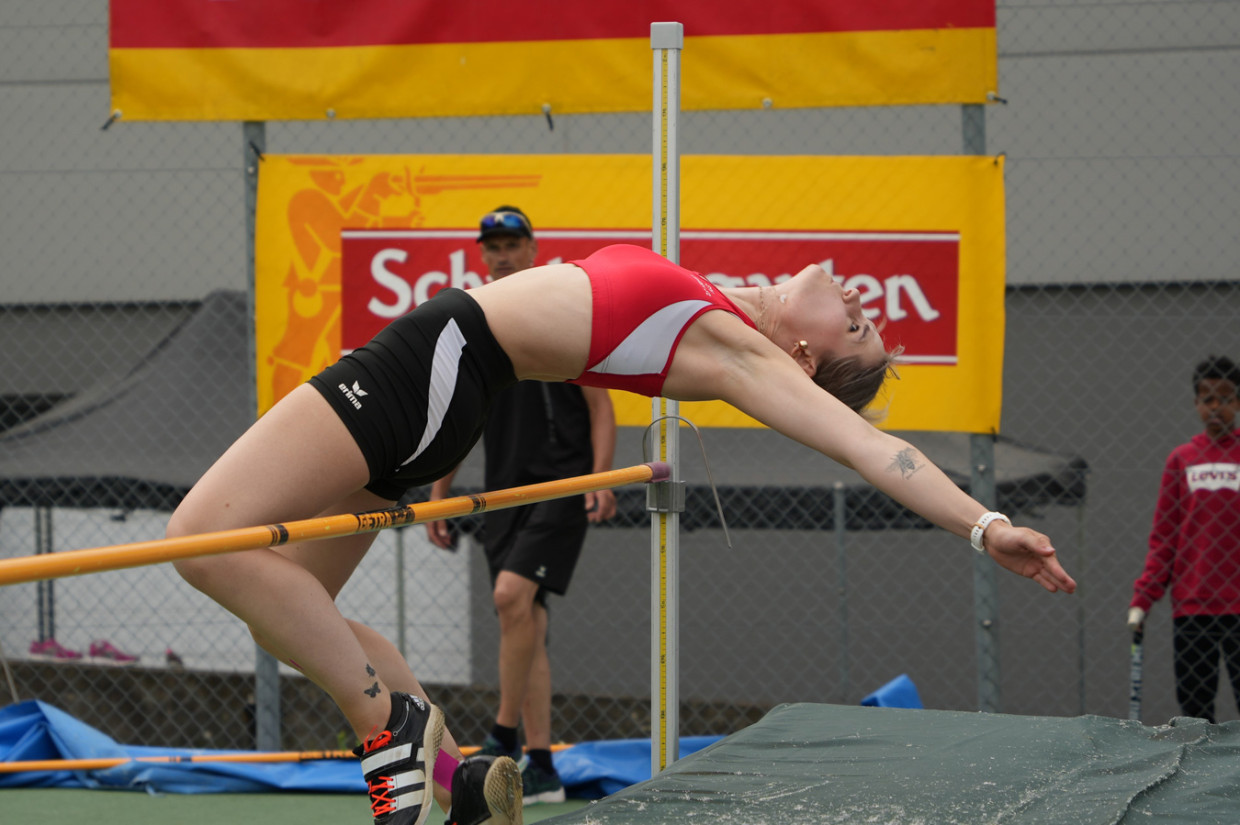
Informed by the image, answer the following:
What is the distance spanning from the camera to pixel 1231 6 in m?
4.53

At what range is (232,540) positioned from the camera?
1.48 m

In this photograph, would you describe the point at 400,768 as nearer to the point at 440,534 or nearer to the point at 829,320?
the point at 829,320

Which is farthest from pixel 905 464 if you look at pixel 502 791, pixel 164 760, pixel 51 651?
pixel 51 651

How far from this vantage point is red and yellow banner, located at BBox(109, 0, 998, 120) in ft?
12.3

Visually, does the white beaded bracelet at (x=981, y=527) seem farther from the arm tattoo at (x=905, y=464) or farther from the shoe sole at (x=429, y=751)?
the shoe sole at (x=429, y=751)

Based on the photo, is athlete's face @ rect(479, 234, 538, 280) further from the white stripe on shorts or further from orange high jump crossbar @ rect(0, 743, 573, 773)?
the white stripe on shorts

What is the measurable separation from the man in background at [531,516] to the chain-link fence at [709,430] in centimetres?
77

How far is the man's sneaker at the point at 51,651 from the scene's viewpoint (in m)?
4.78

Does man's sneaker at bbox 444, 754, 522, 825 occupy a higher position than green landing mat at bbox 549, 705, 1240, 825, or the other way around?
man's sneaker at bbox 444, 754, 522, 825

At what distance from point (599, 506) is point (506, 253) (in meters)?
0.84

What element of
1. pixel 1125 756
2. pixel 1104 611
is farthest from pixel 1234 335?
pixel 1125 756

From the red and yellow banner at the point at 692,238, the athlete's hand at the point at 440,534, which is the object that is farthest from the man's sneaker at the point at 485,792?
the red and yellow banner at the point at 692,238

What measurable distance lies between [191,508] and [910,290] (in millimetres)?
2747

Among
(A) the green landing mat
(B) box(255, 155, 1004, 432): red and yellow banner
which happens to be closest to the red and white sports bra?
(A) the green landing mat
